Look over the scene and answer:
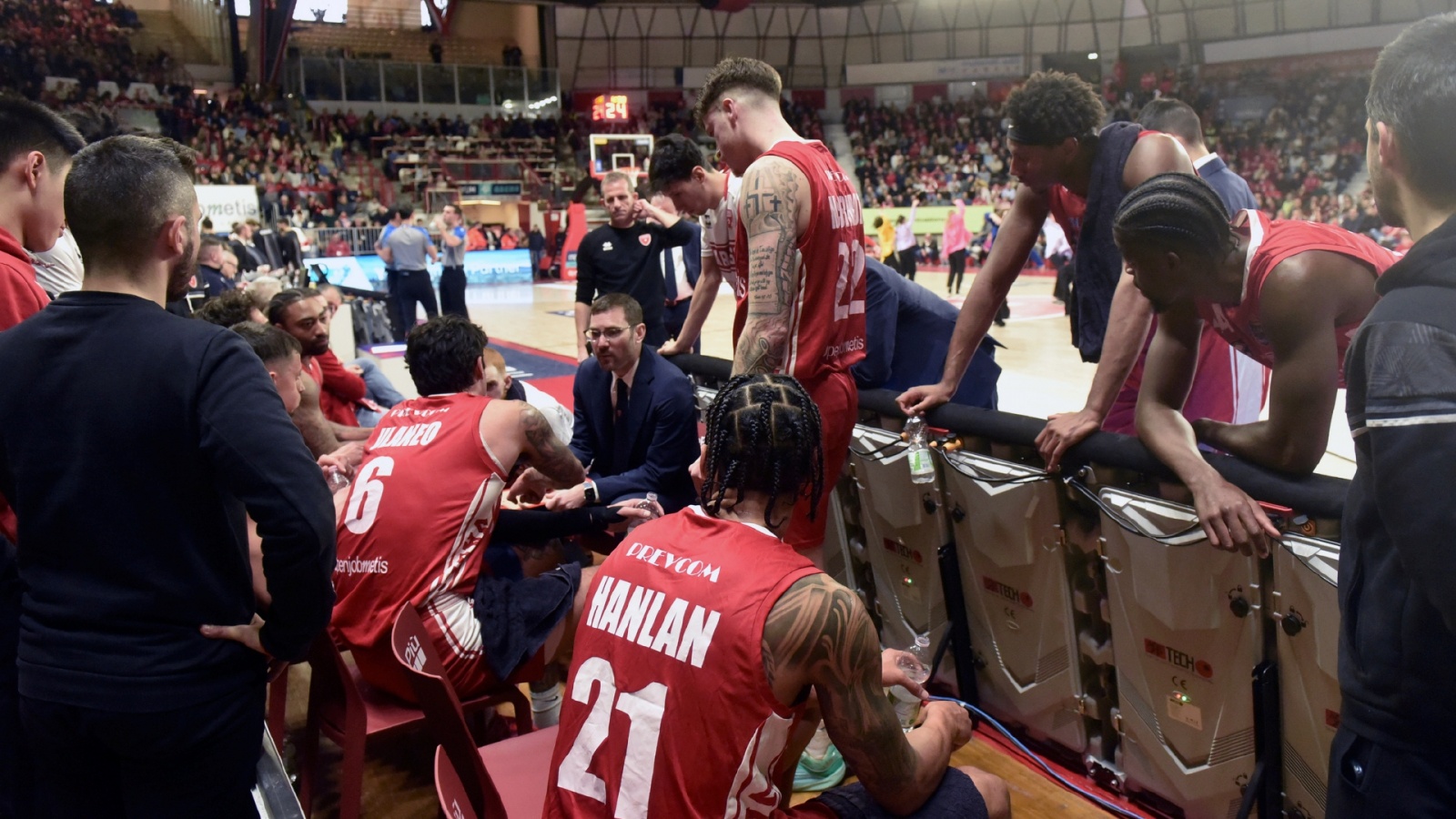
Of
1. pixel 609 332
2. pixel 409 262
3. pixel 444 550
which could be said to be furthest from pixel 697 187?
pixel 409 262

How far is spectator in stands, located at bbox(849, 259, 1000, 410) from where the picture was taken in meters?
3.63

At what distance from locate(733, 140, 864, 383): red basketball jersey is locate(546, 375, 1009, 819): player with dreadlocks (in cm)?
98

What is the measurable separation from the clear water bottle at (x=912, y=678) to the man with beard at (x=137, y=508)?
1.16 meters

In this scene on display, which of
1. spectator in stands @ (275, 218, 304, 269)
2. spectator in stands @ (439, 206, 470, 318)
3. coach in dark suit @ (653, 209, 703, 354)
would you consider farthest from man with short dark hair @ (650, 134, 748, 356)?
spectator in stands @ (275, 218, 304, 269)

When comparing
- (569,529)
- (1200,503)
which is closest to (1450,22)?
(1200,503)

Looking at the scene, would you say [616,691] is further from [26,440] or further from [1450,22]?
[1450,22]

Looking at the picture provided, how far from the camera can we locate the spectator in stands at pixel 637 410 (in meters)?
3.75

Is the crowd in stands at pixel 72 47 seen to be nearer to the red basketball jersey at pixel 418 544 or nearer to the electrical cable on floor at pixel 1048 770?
the red basketball jersey at pixel 418 544

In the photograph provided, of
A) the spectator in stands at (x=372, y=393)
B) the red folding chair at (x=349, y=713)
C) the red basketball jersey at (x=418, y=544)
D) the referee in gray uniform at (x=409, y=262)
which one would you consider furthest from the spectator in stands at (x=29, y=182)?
the referee in gray uniform at (x=409, y=262)

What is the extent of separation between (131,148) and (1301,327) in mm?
2323

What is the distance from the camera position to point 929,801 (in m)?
1.80

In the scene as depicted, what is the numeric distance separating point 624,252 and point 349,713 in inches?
171

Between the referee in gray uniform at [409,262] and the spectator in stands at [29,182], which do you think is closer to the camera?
the spectator in stands at [29,182]

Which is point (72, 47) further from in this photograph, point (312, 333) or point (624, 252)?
point (312, 333)
